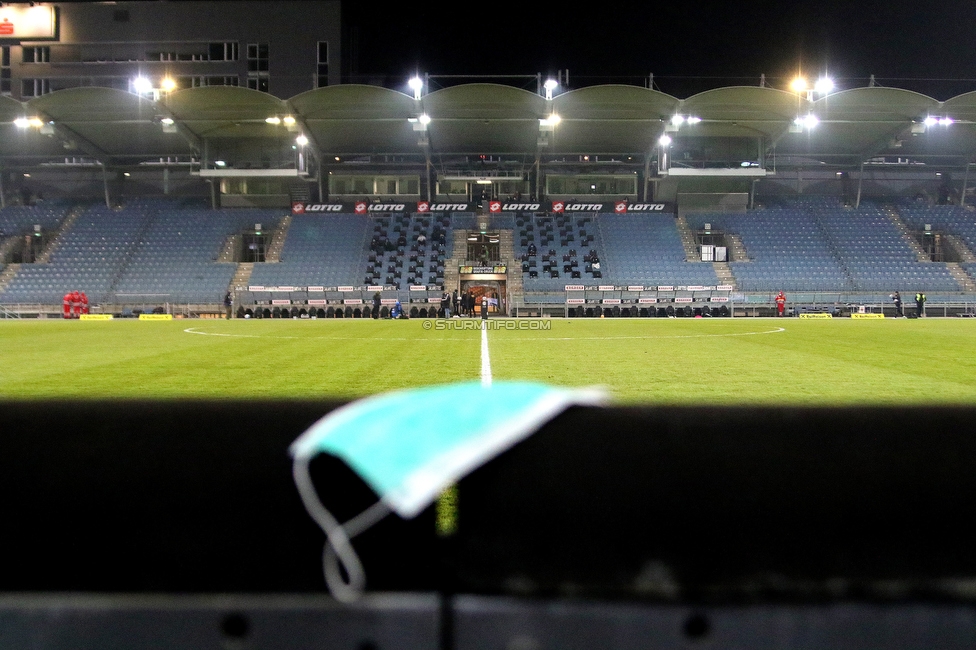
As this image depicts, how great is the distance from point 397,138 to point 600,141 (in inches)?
521

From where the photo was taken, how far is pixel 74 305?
31.7 meters

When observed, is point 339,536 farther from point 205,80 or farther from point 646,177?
point 205,80

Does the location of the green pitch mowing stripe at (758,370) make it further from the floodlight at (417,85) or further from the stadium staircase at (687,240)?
the stadium staircase at (687,240)

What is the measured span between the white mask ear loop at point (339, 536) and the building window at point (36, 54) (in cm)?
6068

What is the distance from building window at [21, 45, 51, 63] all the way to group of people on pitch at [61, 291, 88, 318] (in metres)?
27.3

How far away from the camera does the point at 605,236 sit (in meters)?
41.2

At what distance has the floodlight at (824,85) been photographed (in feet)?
106

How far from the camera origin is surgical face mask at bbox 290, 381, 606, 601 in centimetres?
99

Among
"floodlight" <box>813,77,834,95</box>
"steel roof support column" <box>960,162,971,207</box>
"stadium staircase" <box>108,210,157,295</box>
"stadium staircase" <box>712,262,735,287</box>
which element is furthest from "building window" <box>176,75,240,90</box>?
"floodlight" <box>813,77,834,95</box>

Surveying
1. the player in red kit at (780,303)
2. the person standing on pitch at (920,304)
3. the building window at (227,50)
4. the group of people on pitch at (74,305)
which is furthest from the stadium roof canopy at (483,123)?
the group of people on pitch at (74,305)

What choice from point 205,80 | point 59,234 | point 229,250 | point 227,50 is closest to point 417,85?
point 229,250

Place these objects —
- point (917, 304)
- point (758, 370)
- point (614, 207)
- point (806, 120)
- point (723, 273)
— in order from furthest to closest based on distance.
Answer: point (614, 207) < point (723, 273) < point (806, 120) < point (917, 304) < point (758, 370)

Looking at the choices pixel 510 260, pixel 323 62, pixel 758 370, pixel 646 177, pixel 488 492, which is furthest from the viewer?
pixel 323 62

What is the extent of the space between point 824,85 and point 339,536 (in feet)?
126
